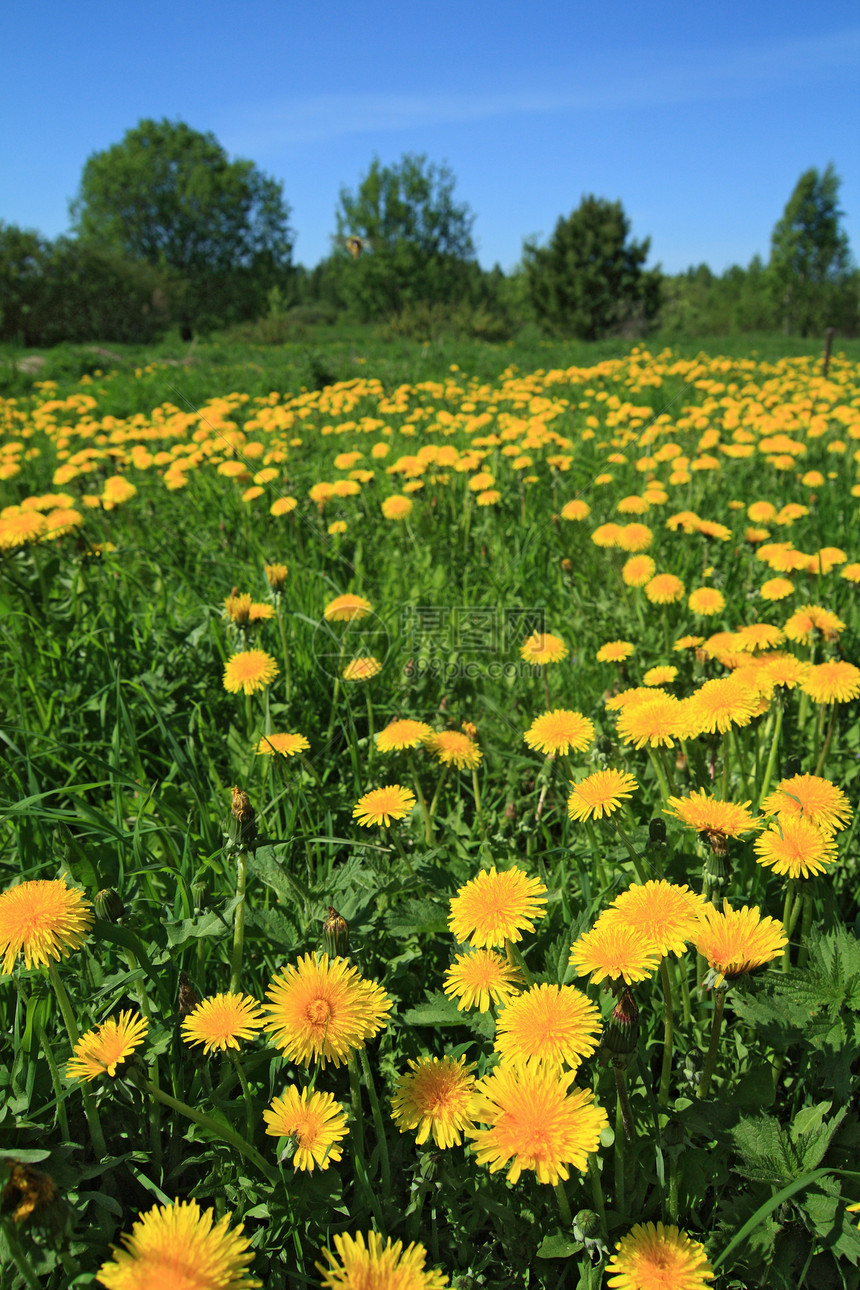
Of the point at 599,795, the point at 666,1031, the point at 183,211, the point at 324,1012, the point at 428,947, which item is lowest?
the point at 428,947

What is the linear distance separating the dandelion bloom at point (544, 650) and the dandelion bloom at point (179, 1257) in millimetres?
1228

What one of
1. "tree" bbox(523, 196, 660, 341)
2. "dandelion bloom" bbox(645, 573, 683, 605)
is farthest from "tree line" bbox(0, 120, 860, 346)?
"dandelion bloom" bbox(645, 573, 683, 605)

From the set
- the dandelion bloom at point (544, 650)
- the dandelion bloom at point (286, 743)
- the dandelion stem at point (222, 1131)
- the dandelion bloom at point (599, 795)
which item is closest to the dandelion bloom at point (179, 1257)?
the dandelion stem at point (222, 1131)

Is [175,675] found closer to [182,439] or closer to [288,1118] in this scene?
[288,1118]

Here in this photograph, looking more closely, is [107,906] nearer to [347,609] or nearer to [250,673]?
[250,673]

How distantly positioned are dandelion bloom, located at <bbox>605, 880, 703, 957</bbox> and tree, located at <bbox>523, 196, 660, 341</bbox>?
32.5m

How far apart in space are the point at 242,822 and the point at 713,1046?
704 mm

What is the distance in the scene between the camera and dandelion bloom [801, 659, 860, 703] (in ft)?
4.42

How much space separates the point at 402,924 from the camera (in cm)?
109

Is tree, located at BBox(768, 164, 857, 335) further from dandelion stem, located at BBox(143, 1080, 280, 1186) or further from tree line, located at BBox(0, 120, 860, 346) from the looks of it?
dandelion stem, located at BBox(143, 1080, 280, 1186)

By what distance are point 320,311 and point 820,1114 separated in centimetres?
6824

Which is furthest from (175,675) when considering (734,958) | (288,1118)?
(734,958)

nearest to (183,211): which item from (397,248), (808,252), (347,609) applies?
(397,248)

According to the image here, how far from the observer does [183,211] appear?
4153cm
